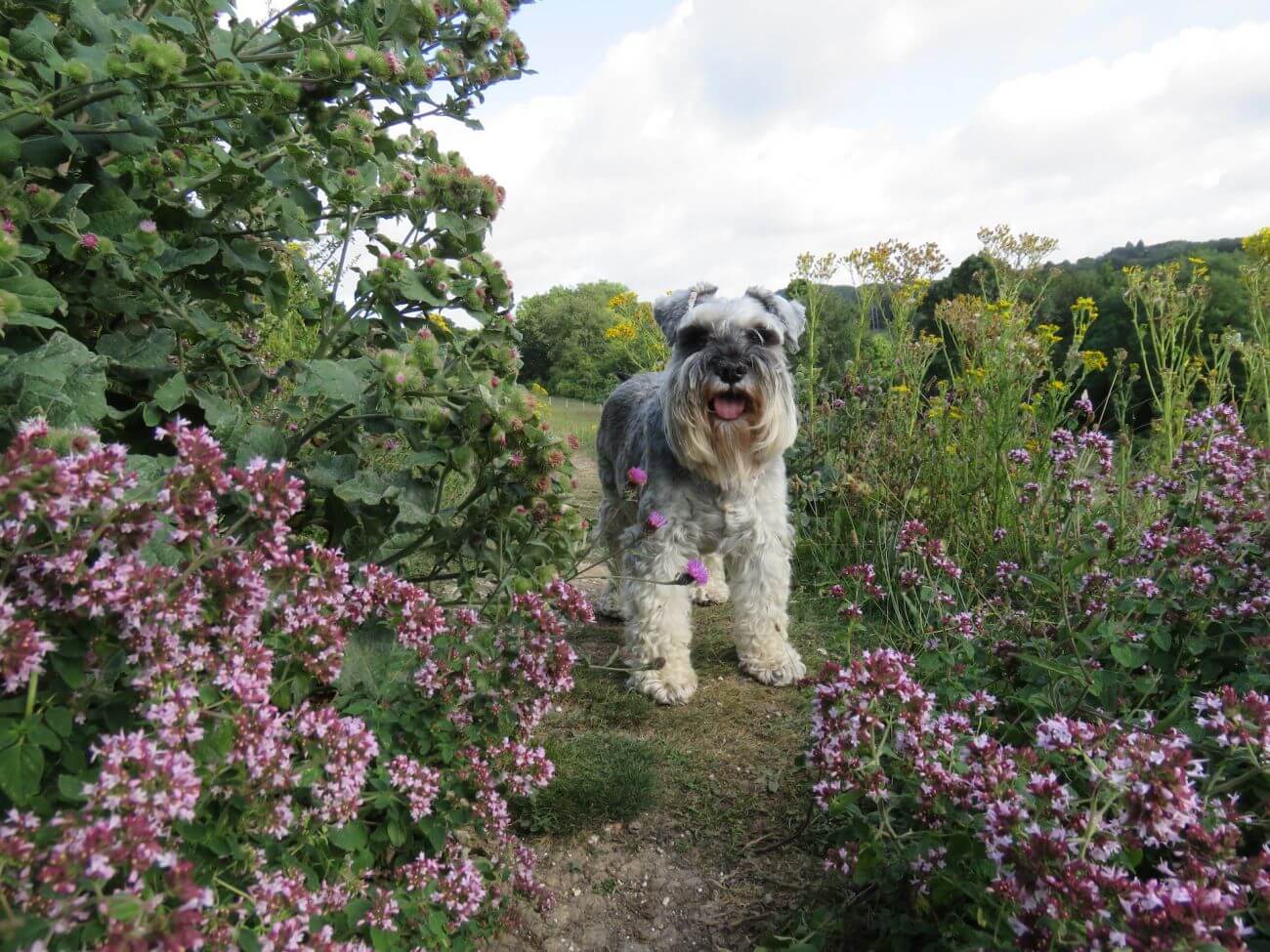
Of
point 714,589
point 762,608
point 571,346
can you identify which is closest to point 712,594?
point 714,589

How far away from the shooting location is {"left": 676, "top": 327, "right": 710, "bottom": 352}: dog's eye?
4.20 m

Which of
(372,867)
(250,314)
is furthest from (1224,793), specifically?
(250,314)

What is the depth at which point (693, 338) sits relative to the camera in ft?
13.9

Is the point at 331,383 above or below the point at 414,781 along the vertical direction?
above

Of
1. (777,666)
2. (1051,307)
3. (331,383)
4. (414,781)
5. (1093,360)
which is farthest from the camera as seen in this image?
(1051,307)

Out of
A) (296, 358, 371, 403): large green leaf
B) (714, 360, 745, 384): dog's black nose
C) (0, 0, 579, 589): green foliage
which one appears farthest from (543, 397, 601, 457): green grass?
(296, 358, 371, 403): large green leaf

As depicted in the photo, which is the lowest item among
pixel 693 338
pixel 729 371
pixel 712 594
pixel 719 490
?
pixel 712 594

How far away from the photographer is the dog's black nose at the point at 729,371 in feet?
13.0

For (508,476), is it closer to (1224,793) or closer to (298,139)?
(298,139)

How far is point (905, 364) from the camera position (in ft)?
18.5

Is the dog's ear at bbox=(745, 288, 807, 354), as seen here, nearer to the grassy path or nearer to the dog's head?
the dog's head

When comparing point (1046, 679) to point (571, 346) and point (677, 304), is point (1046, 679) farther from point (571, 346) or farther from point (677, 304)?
point (571, 346)

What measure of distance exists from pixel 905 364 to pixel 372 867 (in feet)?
15.9

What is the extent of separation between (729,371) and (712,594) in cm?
205
